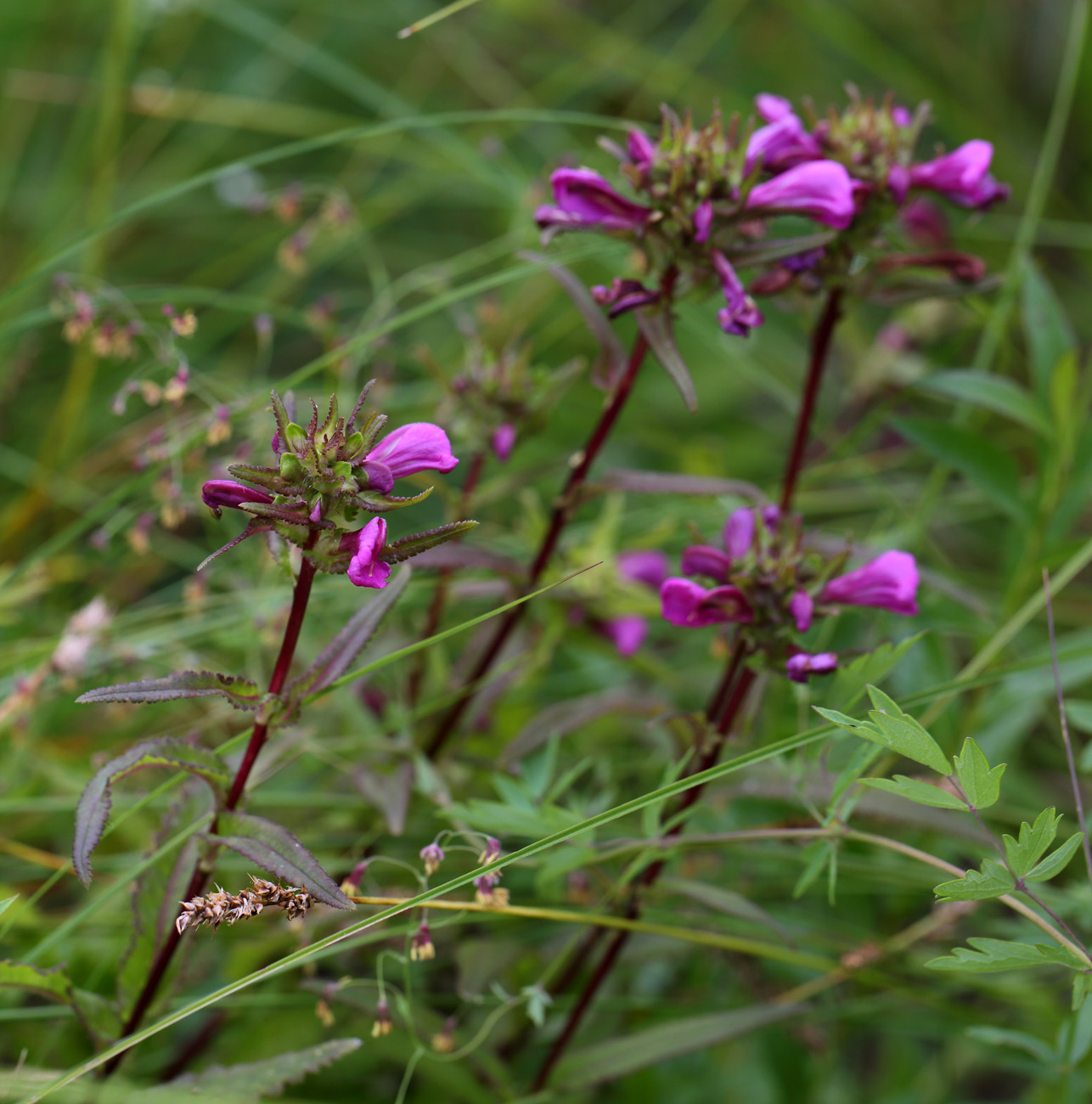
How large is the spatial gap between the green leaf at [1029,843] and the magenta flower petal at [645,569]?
71cm

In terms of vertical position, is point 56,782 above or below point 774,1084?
above

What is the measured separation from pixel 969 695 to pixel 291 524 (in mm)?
1017

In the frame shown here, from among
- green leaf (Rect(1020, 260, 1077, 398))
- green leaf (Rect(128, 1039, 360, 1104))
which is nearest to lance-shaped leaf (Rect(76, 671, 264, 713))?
green leaf (Rect(128, 1039, 360, 1104))

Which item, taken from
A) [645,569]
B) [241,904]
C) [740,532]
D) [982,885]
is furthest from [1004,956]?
[645,569]

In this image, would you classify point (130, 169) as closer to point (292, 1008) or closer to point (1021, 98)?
point (292, 1008)

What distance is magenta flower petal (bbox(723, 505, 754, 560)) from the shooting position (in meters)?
1.01

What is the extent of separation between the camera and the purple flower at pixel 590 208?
0.99 meters

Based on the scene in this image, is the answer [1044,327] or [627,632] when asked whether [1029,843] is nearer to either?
[627,632]

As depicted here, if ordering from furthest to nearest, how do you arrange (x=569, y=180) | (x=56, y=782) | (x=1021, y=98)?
1. (x=1021, y=98)
2. (x=56, y=782)
3. (x=569, y=180)

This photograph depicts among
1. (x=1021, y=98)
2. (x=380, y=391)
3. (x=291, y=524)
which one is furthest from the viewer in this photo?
(x=1021, y=98)

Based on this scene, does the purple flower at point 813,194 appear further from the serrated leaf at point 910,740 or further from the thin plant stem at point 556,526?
the serrated leaf at point 910,740

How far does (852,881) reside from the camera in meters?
1.37

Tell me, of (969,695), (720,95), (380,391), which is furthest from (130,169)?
(969,695)

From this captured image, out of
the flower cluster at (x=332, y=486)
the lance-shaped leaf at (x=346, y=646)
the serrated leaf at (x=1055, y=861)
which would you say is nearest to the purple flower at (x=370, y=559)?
the flower cluster at (x=332, y=486)
